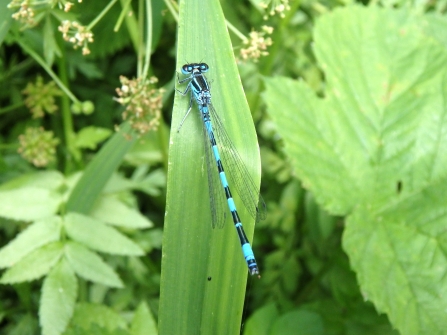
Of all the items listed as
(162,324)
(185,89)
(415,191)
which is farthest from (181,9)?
(415,191)

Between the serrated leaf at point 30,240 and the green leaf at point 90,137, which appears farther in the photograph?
the green leaf at point 90,137

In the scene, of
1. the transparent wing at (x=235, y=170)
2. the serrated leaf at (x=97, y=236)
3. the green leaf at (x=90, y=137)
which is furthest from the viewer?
the green leaf at (x=90, y=137)

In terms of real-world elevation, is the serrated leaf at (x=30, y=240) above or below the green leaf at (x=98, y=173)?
below

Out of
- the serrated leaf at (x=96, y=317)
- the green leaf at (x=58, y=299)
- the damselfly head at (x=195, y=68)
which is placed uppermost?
the damselfly head at (x=195, y=68)

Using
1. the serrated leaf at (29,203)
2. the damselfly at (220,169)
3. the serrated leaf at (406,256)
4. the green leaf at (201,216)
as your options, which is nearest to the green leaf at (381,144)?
the serrated leaf at (406,256)

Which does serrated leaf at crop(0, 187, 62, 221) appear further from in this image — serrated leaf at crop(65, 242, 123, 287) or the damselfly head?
the damselfly head

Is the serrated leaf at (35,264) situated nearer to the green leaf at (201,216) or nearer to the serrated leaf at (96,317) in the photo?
the serrated leaf at (96,317)

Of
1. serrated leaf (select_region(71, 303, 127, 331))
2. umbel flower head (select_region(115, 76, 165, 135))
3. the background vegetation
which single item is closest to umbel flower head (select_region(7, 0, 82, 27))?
the background vegetation

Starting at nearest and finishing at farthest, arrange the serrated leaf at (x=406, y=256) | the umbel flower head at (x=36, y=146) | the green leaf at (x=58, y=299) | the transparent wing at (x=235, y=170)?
the transparent wing at (x=235, y=170)
the green leaf at (x=58, y=299)
the serrated leaf at (x=406, y=256)
the umbel flower head at (x=36, y=146)
